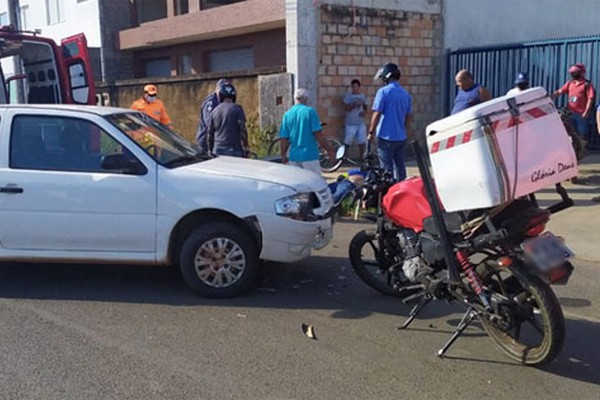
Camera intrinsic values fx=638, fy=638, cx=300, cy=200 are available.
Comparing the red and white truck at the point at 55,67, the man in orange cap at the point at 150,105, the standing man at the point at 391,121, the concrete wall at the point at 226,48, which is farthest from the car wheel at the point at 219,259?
the concrete wall at the point at 226,48

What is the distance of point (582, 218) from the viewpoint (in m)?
8.37

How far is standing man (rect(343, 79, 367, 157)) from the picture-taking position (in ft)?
44.6

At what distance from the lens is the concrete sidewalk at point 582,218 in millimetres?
7133

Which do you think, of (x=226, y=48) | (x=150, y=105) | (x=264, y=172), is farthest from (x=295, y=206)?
(x=226, y=48)

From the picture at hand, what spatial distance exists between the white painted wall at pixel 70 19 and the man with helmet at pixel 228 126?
17816 mm

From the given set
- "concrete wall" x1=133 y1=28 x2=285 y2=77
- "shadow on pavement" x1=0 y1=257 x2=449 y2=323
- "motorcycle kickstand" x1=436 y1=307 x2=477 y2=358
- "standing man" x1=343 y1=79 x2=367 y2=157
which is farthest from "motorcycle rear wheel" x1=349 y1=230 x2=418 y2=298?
"concrete wall" x1=133 y1=28 x2=285 y2=77

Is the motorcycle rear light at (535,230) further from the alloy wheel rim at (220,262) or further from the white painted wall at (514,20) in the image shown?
the white painted wall at (514,20)

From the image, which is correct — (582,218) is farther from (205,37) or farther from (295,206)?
(205,37)

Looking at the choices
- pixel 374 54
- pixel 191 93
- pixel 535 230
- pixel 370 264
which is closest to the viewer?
pixel 535 230

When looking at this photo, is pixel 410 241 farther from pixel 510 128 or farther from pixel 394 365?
pixel 510 128

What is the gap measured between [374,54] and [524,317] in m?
11.1

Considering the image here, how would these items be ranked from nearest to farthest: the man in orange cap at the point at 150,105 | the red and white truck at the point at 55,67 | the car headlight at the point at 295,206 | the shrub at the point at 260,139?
the car headlight at the point at 295,206 < the red and white truck at the point at 55,67 < the man in orange cap at the point at 150,105 < the shrub at the point at 260,139

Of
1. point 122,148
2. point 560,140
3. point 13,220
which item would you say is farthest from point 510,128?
point 13,220

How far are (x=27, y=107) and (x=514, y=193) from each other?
4278mm
